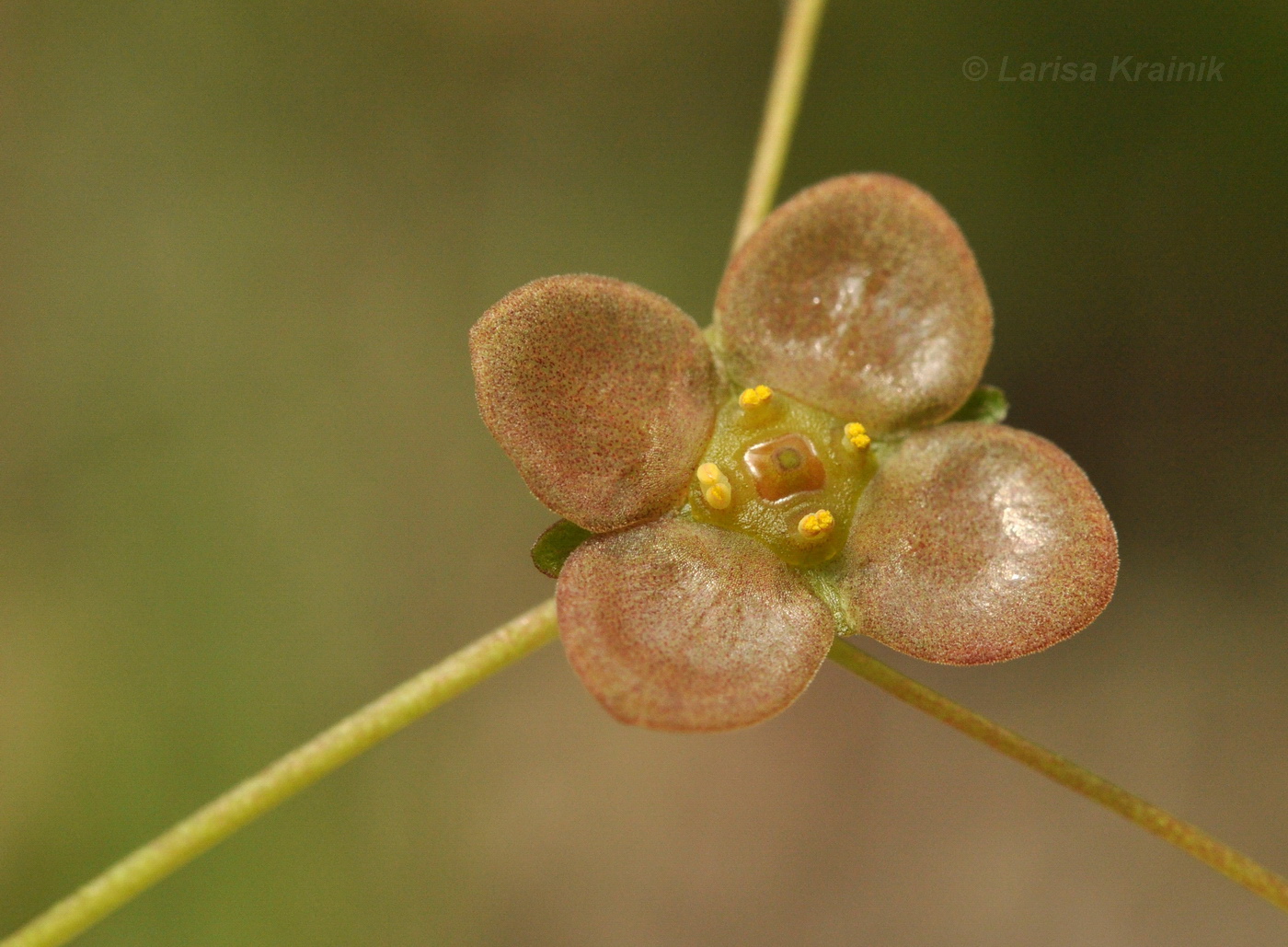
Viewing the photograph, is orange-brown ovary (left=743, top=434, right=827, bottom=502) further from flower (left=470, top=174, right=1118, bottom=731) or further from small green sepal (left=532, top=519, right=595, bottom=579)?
small green sepal (left=532, top=519, right=595, bottom=579)

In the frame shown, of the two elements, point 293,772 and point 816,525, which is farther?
point 816,525

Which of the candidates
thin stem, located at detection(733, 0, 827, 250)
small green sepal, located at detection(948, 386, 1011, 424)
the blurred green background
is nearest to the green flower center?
small green sepal, located at detection(948, 386, 1011, 424)

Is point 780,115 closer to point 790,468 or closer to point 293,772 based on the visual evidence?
point 790,468

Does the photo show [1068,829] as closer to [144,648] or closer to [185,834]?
[144,648]

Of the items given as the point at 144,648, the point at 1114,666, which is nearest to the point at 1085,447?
the point at 1114,666

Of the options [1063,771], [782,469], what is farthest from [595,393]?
[1063,771]

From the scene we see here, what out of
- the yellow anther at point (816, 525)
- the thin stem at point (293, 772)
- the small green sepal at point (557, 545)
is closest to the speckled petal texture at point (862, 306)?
the yellow anther at point (816, 525)
